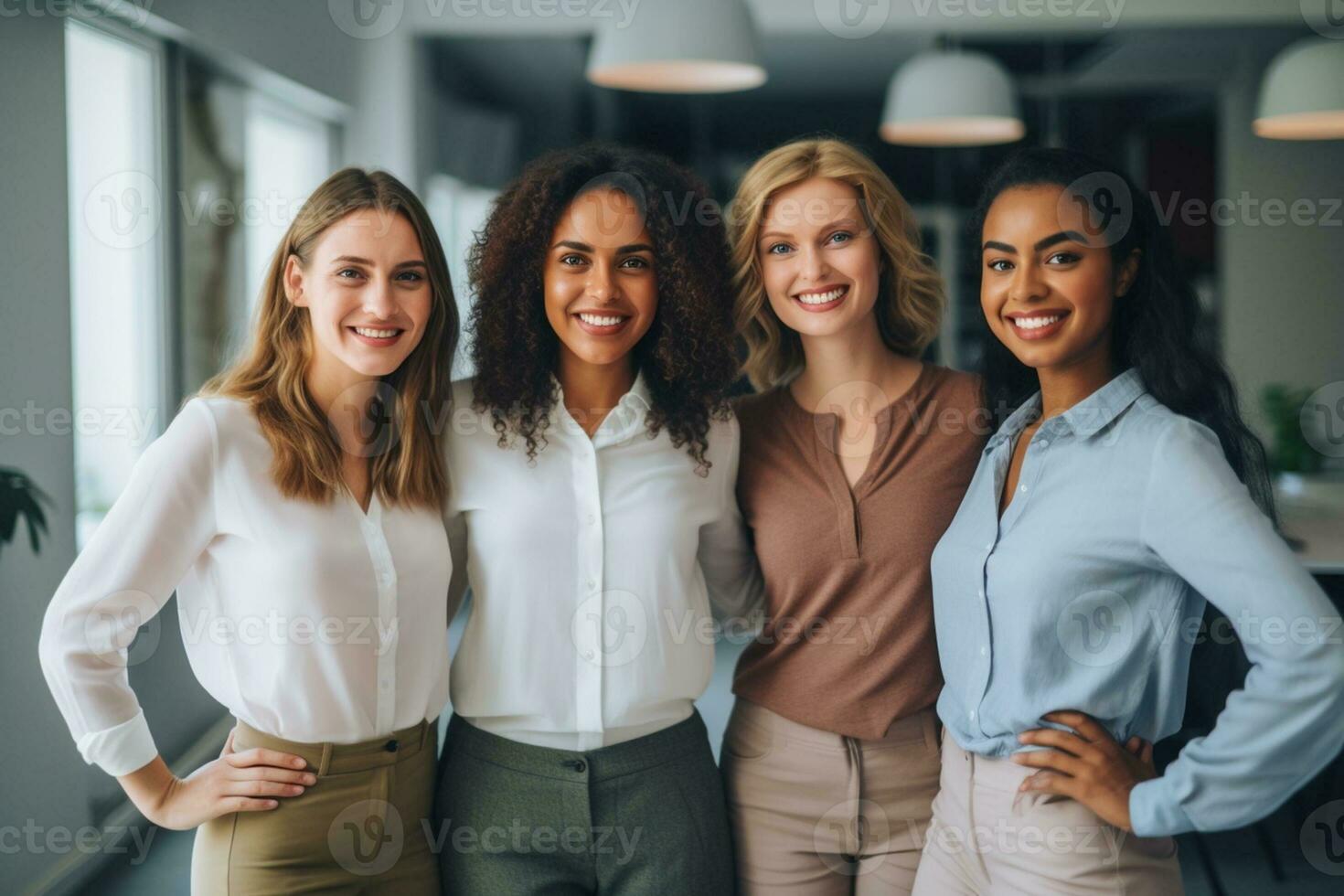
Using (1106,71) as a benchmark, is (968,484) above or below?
below

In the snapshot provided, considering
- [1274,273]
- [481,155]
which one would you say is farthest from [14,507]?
[1274,273]

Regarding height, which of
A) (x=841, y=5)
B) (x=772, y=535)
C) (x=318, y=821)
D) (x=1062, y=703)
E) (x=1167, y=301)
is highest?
(x=841, y=5)

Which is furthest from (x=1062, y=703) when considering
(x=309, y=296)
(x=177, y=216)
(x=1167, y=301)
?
(x=177, y=216)

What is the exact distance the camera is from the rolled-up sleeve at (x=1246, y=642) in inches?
51.6

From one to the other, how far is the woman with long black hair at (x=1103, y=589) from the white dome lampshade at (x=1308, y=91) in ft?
8.27

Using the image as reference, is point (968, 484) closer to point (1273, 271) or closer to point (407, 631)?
point (407, 631)

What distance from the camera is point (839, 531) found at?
71.4 inches

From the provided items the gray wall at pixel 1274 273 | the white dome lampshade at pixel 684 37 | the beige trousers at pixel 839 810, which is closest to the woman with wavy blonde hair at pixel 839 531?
the beige trousers at pixel 839 810

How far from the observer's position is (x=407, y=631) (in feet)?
5.42

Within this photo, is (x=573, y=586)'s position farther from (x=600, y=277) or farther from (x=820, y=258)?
(x=820, y=258)

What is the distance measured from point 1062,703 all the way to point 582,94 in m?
5.32

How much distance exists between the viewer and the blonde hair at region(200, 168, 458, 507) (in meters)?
1.62

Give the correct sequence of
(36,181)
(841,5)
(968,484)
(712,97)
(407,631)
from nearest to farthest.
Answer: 1. (407,631)
2. (968,484)
3. (36,181)
4. (841,5)
5. (712,97)

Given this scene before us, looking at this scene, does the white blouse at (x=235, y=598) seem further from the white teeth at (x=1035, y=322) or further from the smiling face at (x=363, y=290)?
the white teeth at (x=1035, y=322)
